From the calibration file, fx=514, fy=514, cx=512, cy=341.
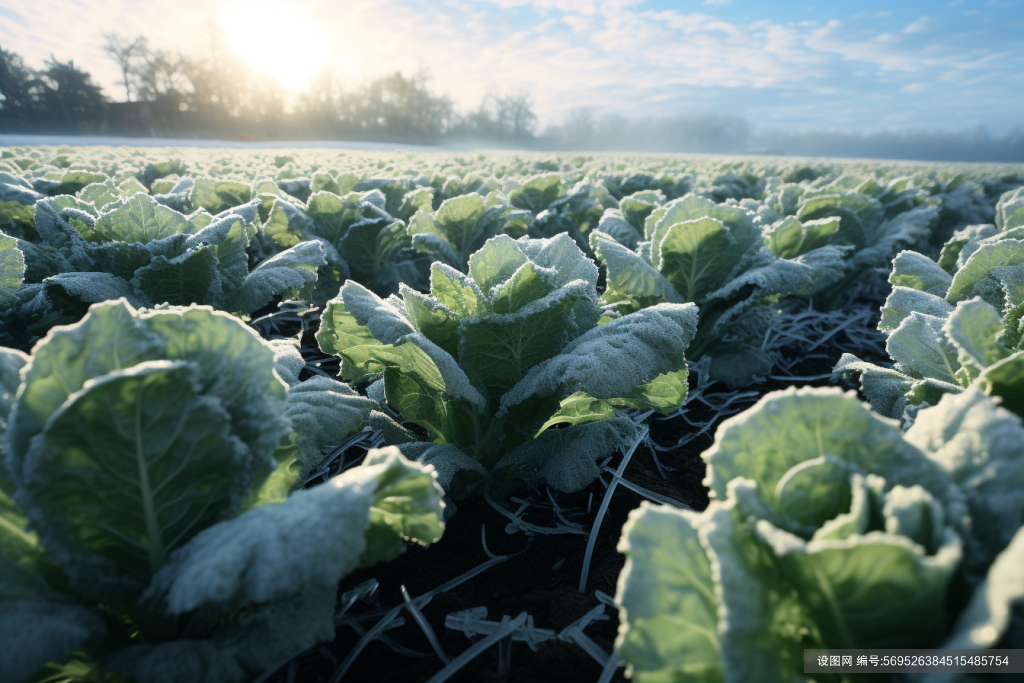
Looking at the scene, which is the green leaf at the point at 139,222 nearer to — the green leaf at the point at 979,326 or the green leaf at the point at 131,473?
the green leaf at the point at 131,473

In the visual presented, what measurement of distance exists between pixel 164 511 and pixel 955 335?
6.09 feet

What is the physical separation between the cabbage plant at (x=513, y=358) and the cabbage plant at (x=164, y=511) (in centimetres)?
47

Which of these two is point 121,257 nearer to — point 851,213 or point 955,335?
point 955,335

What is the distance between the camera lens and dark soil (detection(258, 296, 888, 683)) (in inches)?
52.8

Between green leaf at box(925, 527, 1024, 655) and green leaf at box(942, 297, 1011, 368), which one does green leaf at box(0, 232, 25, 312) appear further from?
green leaf at box(942, 297, 1011, 368)

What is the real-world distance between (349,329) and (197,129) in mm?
50272

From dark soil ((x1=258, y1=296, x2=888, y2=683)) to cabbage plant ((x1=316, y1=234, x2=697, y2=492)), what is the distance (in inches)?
8.9

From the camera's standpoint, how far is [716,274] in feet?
9.43

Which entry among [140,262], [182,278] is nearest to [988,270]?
[182,278]

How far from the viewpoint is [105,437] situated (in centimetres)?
87

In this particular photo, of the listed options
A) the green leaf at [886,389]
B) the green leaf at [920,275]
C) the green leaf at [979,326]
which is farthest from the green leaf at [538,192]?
the green leaf at [979,326]

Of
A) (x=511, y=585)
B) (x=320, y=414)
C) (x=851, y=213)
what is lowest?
(x=511, y=585)

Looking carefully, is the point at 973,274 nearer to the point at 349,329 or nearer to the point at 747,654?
the point at 747,654

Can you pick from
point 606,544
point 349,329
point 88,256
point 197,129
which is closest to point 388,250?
point 88,256
